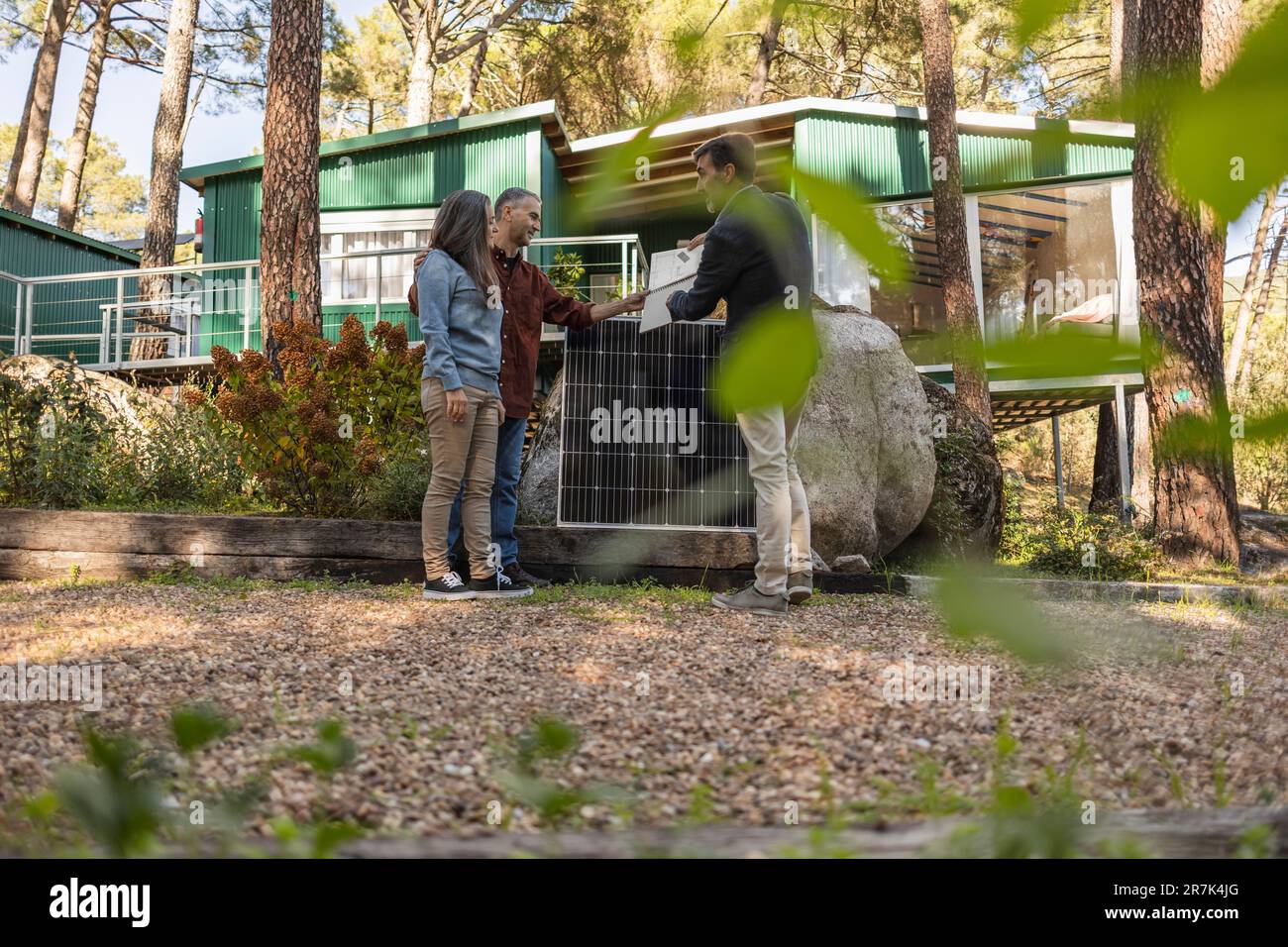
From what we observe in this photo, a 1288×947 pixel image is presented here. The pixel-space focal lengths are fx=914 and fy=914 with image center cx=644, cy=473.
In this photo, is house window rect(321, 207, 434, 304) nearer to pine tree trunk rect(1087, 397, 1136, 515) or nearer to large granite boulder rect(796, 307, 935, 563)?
large granite boulder rect(796, 307, 935, 563)

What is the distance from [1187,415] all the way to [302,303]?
6.37 m

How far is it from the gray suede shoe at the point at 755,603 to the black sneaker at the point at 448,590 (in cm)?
113

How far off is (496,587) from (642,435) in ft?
3.97

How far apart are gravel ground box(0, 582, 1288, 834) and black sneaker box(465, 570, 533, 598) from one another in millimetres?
377

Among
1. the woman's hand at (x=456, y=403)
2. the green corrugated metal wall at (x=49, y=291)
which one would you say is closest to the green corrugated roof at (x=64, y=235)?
the green corrugated metal wall at (x=49, y=291)

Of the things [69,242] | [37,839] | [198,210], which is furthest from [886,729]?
[69,242]

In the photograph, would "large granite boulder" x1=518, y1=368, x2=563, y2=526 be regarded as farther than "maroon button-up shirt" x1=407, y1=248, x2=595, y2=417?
Yes

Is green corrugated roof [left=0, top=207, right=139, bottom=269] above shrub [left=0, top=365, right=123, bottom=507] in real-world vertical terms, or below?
above

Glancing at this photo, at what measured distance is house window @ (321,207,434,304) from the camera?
38.4 feet

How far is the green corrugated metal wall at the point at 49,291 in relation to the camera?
13.2 m

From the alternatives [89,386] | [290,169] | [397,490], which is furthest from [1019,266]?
[89,386]

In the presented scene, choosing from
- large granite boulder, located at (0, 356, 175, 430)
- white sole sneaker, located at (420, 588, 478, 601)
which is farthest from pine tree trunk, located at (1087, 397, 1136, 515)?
large granite boulder, located at (0, 356, 175, 430)

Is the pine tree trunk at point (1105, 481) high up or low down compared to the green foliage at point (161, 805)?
up

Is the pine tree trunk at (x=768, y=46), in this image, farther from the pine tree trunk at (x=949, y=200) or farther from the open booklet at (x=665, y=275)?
the open booklet at (x=665, y=275)
